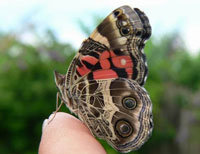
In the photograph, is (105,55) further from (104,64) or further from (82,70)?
(82,70)

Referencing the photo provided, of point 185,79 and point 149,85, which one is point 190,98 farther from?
point 149,85

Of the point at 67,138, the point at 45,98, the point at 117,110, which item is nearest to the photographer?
the point at 67,138

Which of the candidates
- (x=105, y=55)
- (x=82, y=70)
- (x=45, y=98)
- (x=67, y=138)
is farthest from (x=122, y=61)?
(x=45, y=98)

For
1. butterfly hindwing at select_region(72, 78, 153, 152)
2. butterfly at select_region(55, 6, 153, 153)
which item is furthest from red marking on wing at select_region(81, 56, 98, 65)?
butterfly hindwing at select_region(72, 78, 153, 152)

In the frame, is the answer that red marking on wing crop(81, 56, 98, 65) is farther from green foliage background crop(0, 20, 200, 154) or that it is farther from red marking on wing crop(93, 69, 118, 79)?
green foliage background crop(0, 20, 200, 154)

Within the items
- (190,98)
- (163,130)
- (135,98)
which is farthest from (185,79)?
(135,98)

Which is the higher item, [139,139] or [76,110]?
[76,110]

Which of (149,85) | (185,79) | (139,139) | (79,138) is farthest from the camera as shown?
(185,79)
